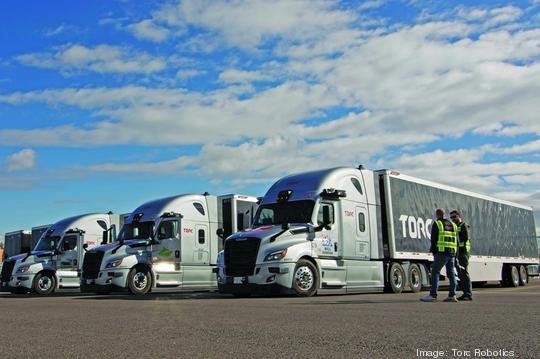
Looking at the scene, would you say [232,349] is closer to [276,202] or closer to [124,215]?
[276,202]

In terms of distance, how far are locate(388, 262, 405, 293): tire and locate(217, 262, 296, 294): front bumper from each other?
401cm

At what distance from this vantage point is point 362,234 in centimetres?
1630

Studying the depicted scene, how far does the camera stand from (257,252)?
14312 millimetres

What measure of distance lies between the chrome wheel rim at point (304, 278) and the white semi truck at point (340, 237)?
0.02m

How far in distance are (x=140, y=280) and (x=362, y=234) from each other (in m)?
7.03

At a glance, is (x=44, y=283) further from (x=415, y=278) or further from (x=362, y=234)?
(x=415, y=278)

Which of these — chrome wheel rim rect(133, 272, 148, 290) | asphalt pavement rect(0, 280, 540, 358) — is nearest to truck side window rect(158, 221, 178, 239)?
chrome wheel rim rect(133, 272, 148, 290)

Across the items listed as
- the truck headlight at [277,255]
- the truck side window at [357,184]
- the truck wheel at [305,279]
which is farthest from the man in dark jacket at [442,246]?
the truck side window at [357,184]

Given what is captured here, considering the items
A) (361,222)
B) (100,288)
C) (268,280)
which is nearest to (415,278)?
(361,222)

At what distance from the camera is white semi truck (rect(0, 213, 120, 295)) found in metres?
21.7

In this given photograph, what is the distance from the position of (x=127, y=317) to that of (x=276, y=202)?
7.60 m

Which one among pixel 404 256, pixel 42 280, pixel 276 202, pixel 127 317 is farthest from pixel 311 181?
pixel 42 280

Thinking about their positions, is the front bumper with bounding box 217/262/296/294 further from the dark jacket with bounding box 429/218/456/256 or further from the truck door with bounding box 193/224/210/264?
the truck door with bounding box 193/224/210/264

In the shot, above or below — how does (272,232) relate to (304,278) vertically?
above
